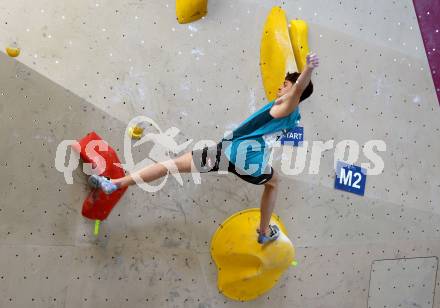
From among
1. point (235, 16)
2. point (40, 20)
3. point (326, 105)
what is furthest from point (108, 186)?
point (326, 105)

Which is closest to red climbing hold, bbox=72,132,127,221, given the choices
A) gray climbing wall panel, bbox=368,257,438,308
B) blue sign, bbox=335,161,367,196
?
blue sign, bbox=335,161,367,196

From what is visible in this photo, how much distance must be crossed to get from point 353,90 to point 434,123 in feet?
1.85

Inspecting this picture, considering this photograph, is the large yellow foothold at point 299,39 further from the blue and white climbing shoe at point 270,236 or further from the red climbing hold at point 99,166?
the red climbing hold at point 99,166

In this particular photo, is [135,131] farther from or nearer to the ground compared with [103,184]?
farther from the ground

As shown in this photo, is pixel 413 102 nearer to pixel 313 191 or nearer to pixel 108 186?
pixel 313 191

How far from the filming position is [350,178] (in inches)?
113

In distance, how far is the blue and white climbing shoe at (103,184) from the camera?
214 centimetres

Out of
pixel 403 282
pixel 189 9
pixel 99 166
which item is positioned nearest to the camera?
pixel 99 166

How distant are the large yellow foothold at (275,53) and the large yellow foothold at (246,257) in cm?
60

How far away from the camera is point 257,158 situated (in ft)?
7.19

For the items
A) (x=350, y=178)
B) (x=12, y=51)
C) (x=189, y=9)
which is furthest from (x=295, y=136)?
(x=12, y=51)

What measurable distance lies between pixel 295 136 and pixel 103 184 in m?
1.00

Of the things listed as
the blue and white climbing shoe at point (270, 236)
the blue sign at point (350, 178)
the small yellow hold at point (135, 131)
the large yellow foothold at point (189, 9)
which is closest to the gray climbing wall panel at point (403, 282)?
the blue sign at point (350, 178)

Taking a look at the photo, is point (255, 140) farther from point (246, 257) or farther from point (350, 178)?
point (350, 178)
